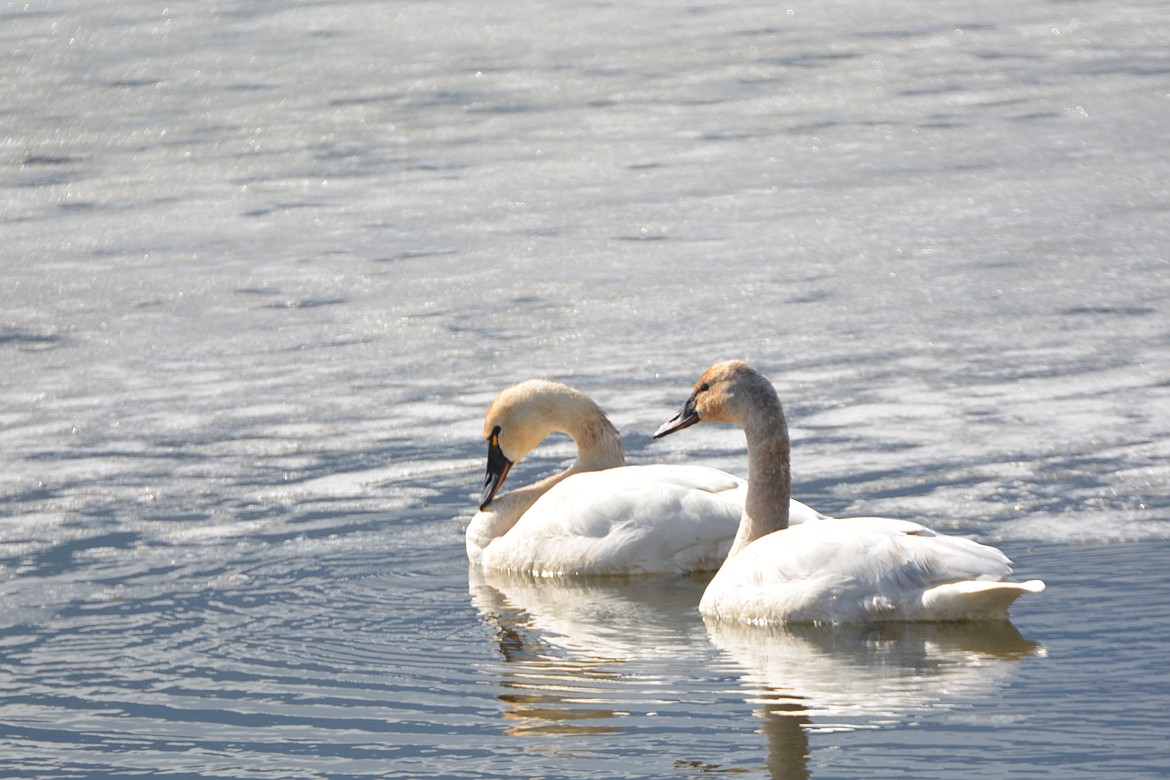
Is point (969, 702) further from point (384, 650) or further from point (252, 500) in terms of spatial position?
point (252, 500)

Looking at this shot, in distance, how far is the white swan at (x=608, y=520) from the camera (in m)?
6.84

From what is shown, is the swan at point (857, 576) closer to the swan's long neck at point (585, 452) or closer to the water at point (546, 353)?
the water at point (546, 353)

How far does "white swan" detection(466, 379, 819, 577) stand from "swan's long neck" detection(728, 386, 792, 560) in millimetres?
237

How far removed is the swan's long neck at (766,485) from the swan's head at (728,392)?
113 mm

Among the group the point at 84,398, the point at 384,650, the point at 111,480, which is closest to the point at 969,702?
the point at 384,650

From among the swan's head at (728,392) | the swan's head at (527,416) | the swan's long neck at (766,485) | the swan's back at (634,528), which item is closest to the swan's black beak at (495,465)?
the swan's head at (527,416)

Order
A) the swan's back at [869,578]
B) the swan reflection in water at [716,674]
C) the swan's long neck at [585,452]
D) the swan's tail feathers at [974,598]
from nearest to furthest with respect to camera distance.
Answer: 1. the swan reflection in water at [716,674]
2. the swan's tail feathers at [974,598]
3. the swan's back at [869,578]
4. the swan's long neck at [585,452]

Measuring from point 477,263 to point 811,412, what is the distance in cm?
386

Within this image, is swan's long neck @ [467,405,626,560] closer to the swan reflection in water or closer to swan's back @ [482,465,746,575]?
swan's back @ [482,465,746,575]

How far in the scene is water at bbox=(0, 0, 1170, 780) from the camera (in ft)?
17.3

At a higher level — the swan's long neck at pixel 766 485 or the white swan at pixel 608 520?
the swan's long neck at pixel 766 485

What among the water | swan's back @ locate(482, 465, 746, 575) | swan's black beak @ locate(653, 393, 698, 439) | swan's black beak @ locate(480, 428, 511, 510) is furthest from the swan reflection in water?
swan's black beak @ locate(480, 428, 511, 510)

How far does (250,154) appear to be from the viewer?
15.6 m

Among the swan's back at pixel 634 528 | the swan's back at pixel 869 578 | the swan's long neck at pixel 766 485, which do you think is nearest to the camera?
the swan's back at pixel 869 578
